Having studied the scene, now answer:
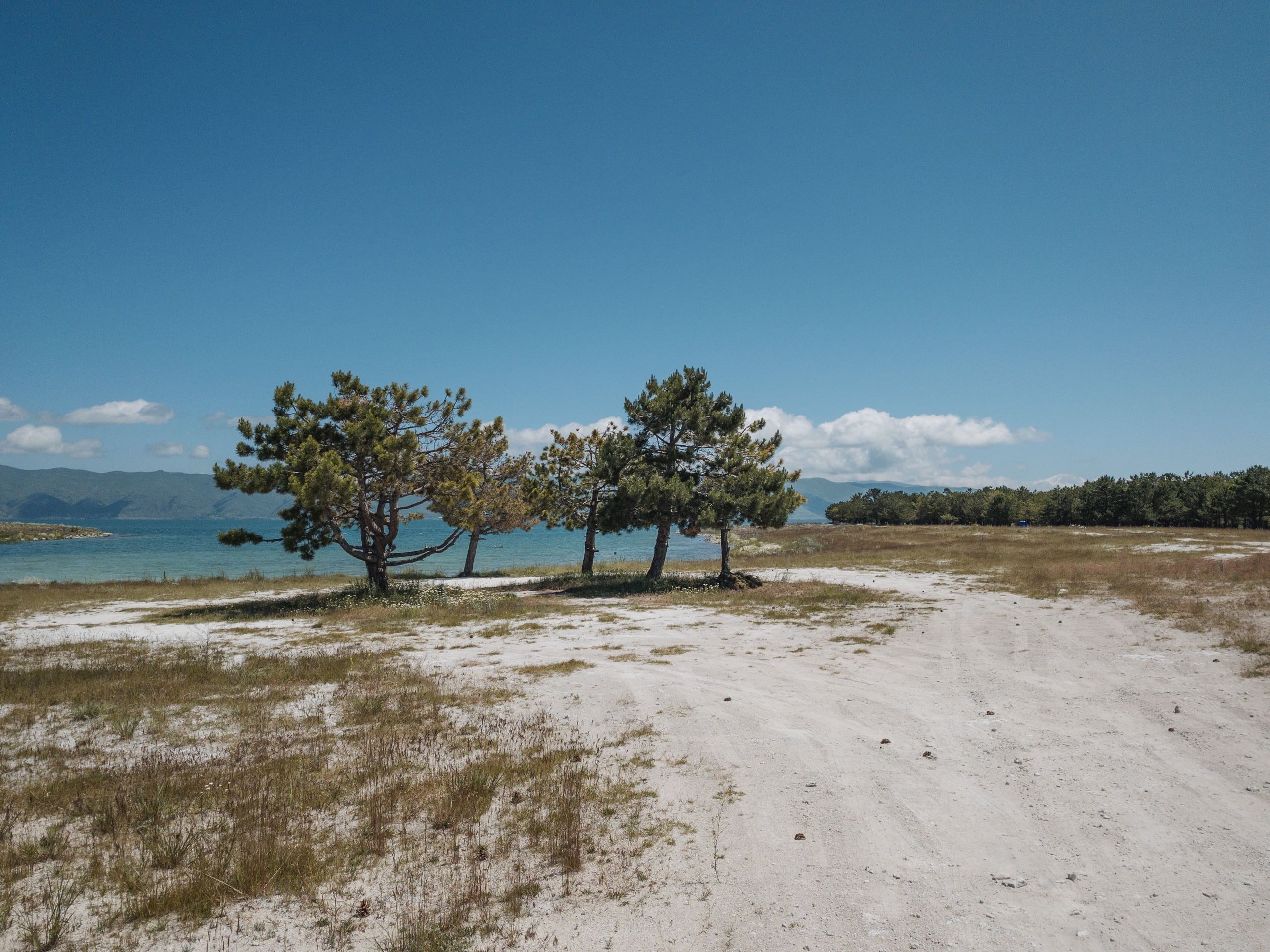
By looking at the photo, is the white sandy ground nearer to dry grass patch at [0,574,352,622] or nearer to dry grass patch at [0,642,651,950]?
dry grass patch at [0,642,651,950]

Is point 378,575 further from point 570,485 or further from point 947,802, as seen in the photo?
point 947,802

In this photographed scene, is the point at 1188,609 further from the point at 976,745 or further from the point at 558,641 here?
the point at 558,641

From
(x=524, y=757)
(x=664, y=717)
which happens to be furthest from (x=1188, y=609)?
(x=524, y=757)

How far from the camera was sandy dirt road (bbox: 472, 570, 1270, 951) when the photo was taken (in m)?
4.96

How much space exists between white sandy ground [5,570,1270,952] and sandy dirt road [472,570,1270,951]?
0.03m

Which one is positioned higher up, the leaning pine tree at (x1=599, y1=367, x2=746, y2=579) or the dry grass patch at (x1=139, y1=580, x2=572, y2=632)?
the leaning pine tree at (x1=599, y1=367, x2=746, y2=579)

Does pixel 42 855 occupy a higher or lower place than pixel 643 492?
lower

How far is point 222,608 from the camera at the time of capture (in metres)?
25.4

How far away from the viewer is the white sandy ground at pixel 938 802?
194 inches

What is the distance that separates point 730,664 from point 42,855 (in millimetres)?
11240

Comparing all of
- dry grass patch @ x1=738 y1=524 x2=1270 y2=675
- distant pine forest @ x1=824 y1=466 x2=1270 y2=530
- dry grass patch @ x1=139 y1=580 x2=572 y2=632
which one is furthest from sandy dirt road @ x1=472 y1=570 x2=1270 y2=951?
→ distant pine forest @ x1=824 y1=466 x2=1270 y2=530

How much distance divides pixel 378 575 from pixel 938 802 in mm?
26374

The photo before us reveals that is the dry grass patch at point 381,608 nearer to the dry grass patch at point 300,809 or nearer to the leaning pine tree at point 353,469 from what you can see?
the leaning pine tree at point 353,469

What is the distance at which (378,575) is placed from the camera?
28562 mm
